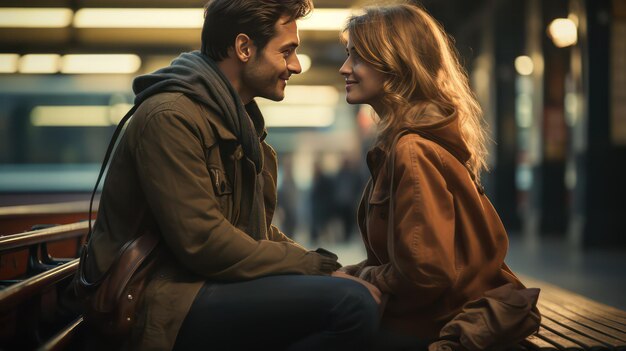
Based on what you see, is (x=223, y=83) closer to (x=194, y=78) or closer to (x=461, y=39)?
(x=194, y=78)

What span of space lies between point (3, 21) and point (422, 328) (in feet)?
33.3

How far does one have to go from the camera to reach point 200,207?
7.68 feet

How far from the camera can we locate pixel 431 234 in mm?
2438

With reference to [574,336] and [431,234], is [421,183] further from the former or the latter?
[574,336]

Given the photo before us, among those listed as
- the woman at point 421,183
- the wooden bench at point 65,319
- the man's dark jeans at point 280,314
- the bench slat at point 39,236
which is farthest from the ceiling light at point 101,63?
the man's dark jeans at point 280,314

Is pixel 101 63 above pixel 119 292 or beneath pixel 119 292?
above

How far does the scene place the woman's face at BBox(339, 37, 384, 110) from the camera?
2892 millimetres

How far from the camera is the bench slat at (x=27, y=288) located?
217cm

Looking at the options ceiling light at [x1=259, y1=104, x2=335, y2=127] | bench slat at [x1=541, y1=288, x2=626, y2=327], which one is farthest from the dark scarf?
ceiling light at [x1=259, y1=104, x2=335, y2=127]

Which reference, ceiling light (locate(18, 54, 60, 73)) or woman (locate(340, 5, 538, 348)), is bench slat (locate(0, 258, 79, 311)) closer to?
woman (locate(340, 5, 538, 348))

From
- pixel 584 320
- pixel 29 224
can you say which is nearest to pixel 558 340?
pixel 584 320

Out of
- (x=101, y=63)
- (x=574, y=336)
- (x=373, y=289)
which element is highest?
(x=101, y=63)

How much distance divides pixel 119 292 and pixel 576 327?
1.79 metres

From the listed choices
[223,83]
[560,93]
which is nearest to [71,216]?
[223,83]
